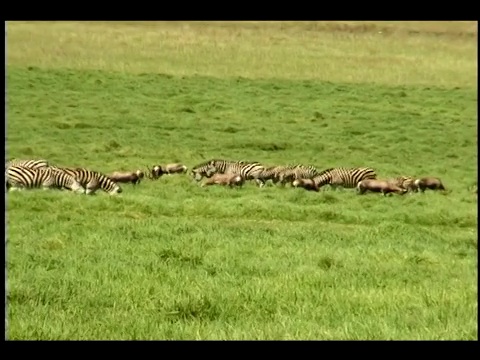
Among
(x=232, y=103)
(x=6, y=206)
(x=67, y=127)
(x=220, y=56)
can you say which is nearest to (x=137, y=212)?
(x=6, y=206)

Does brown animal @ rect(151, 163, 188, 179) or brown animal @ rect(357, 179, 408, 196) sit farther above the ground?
brown animal @ rect(151, 163, 188, 179)

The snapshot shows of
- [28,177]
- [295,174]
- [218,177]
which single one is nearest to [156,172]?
[218,177]

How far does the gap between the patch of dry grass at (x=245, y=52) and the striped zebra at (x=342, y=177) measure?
14106mm

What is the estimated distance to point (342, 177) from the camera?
16422 millimetres

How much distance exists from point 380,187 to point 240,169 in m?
3.54

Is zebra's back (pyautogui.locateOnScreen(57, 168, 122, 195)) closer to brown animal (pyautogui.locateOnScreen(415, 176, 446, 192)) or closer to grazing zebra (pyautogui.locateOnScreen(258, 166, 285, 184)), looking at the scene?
grazing zebra (pyautogui.locateOnScreen(258, 166, 285, 184))

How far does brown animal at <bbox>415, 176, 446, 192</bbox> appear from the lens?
52.4 ft

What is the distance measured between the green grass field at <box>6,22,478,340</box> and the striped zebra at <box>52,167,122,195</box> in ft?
1.17

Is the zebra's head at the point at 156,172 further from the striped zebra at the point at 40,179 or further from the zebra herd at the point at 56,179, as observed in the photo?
the striped zebra at the point at 40,179

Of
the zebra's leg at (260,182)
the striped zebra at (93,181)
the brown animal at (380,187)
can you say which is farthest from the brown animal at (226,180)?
the brown animal at (380,187)

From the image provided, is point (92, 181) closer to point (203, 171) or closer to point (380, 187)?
point (203, 171)

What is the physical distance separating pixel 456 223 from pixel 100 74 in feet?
63.5

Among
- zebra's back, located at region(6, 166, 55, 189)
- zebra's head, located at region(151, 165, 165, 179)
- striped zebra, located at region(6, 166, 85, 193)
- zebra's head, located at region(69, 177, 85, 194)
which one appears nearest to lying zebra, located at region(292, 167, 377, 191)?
zebra's head, located at region(151, 165, 165, 179)

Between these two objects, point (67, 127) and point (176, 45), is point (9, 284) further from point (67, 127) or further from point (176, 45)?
point (176, 45)
